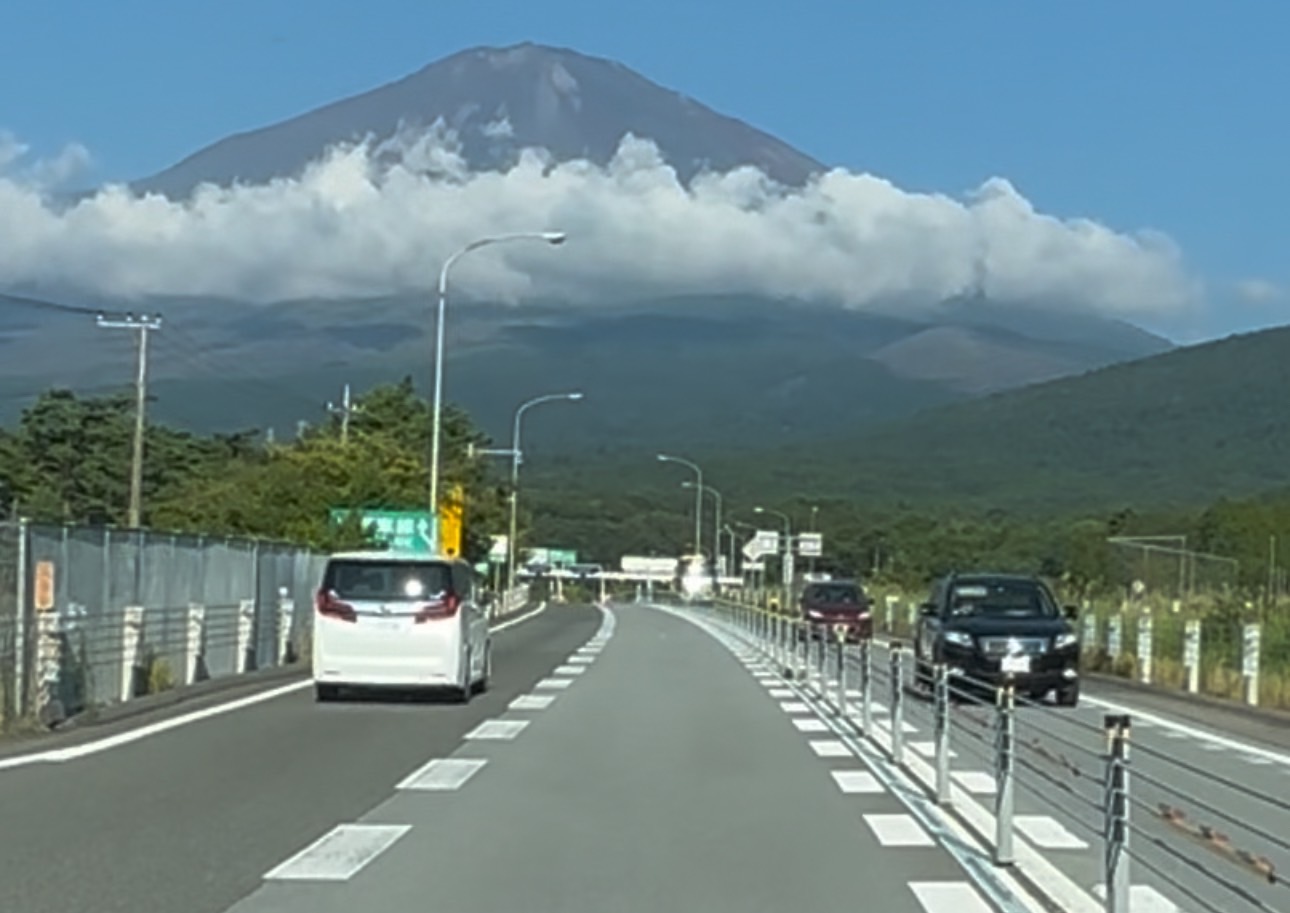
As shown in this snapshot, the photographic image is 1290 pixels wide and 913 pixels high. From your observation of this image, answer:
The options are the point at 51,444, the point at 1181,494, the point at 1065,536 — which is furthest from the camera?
the point at 1181,494

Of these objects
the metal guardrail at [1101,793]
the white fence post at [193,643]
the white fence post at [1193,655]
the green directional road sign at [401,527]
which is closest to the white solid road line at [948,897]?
the metal guardrail at [1101,793]

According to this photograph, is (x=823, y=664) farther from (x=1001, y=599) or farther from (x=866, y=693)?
(x=866, y=693)

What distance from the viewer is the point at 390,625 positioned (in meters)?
27.9

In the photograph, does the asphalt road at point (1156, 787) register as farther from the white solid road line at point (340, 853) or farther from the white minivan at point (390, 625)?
the white minivan at point (390, 625)

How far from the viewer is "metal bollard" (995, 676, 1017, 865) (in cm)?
1315

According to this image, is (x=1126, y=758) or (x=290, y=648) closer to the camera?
(x=1126, y=758)

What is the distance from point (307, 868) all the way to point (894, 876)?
316 cm

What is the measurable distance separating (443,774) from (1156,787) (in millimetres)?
8464

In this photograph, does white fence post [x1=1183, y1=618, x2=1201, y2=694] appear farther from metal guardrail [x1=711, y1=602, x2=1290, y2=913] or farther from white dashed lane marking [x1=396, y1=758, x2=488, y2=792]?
white dashed lane marking [x1=396, y1=758, x2=488, y2=792]

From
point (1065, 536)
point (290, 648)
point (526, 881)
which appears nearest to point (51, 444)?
point (1065, 536)

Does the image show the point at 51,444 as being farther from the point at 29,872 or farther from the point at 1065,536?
the point at 29,872

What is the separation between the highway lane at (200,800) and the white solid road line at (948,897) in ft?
11.1

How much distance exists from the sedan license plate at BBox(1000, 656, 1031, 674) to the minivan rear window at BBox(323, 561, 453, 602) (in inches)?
280

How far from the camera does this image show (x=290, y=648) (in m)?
40.3
